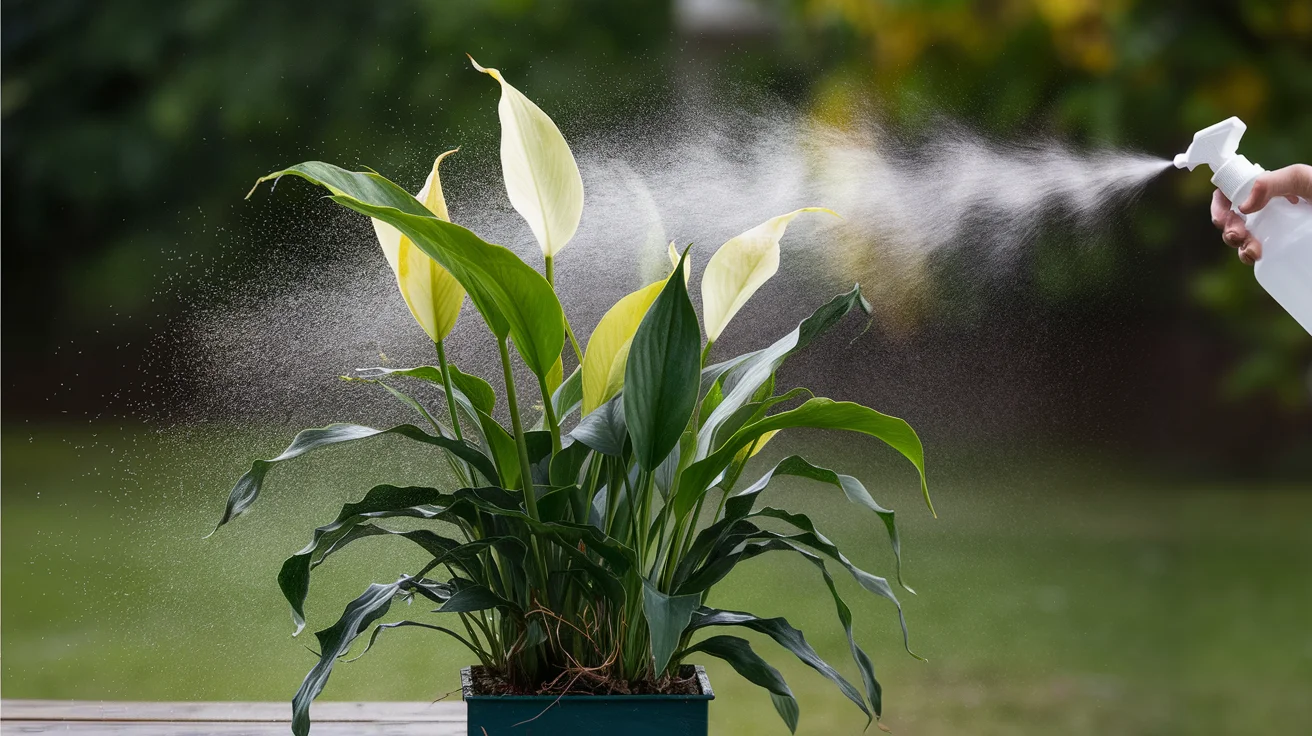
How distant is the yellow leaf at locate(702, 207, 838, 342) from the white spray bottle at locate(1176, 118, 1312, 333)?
23cm

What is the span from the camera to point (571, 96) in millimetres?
2701

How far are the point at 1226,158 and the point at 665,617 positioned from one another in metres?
0.42

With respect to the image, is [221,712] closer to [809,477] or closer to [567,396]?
[567,396]

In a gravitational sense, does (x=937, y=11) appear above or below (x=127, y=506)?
Answer: above

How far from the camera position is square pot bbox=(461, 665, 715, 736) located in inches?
24.9

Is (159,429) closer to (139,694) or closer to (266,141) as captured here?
(139,694)

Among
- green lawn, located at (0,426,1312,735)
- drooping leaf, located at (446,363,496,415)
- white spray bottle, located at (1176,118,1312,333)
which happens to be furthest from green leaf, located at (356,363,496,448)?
green lawn, located at (0,426,1312,735)

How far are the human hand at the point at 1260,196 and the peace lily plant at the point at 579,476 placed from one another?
0.73ft

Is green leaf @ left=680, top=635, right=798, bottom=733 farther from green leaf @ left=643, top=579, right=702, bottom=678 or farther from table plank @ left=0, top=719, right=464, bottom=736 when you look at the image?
table plank @ left=0, top=719, right=464, bottom=736

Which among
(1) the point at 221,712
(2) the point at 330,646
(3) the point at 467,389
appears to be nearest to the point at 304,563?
(2) the point at 330,646

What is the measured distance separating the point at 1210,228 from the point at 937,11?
3.51 ft

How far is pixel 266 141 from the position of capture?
9.98ft

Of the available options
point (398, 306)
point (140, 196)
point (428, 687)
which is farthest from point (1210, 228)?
point (140, 196)

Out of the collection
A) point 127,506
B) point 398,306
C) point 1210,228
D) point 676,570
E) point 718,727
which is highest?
point 1210,228
